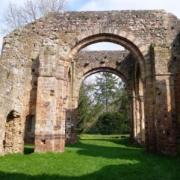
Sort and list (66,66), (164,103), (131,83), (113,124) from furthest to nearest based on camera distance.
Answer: (113,124)
(131,83)
(66,66)
(164,103)

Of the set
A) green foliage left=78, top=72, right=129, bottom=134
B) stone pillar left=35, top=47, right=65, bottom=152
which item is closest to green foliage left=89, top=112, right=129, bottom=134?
green foliage left=78, top=72, right=129, bottom=134

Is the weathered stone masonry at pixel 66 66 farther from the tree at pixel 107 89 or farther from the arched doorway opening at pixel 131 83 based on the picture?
the tree at pixel 107 89

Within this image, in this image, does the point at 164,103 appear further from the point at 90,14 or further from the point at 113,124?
the point at 113,124

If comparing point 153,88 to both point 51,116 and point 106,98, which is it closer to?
point 51,116

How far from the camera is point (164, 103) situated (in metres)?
12.7

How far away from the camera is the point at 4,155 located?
1086cm

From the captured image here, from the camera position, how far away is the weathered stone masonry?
12.4m

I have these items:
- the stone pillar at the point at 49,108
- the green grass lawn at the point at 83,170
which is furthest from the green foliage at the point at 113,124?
the green grass lawn at the point at 83,170

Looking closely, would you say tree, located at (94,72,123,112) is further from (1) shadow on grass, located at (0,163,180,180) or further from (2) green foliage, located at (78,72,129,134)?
(1) shadow on grass, located at (0,163,180,180)

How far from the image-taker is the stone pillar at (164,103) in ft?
40.6

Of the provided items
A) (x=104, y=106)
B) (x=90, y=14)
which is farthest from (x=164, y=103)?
(x=104, y=106)

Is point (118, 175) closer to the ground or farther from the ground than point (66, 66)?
closer to the ground

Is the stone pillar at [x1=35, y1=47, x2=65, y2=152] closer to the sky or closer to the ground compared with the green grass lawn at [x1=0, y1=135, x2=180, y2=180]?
closer to the sky

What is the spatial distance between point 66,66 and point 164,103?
15.2ft
